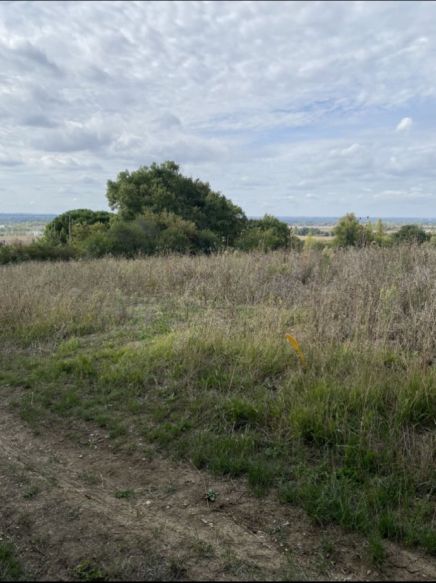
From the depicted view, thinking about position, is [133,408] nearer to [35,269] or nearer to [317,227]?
[35,269]

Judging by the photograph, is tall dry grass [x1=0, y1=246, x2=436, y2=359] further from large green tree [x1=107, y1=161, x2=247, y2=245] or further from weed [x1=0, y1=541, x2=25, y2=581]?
large green tree [x1=107, y1=161, x2=247, y2=245]

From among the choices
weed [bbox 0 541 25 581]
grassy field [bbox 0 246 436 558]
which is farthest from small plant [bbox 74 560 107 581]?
grassy field [bbox 0 246 436 558]

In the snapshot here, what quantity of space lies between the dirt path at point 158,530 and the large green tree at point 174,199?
22693 mm

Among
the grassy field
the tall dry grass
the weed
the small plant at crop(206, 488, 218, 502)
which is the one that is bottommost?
the weed

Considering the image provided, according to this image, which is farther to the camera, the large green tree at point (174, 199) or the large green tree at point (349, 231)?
the large green tree at point (174, 199)

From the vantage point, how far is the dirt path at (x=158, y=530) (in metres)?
2.49

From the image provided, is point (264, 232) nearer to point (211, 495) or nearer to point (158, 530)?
point (211, 495)

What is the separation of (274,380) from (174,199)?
2517cm

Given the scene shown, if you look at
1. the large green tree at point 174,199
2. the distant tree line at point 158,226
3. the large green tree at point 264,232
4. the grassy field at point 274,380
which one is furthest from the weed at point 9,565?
the large green tree at point 174,199

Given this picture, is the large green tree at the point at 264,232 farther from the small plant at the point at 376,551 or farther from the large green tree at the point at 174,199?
the small plant at the point at 376,551

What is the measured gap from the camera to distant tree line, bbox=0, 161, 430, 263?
20.3 metres

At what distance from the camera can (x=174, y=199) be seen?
28844 millimetres

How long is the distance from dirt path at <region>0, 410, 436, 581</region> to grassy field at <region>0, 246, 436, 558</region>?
0.16 metres

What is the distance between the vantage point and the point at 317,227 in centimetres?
1906
